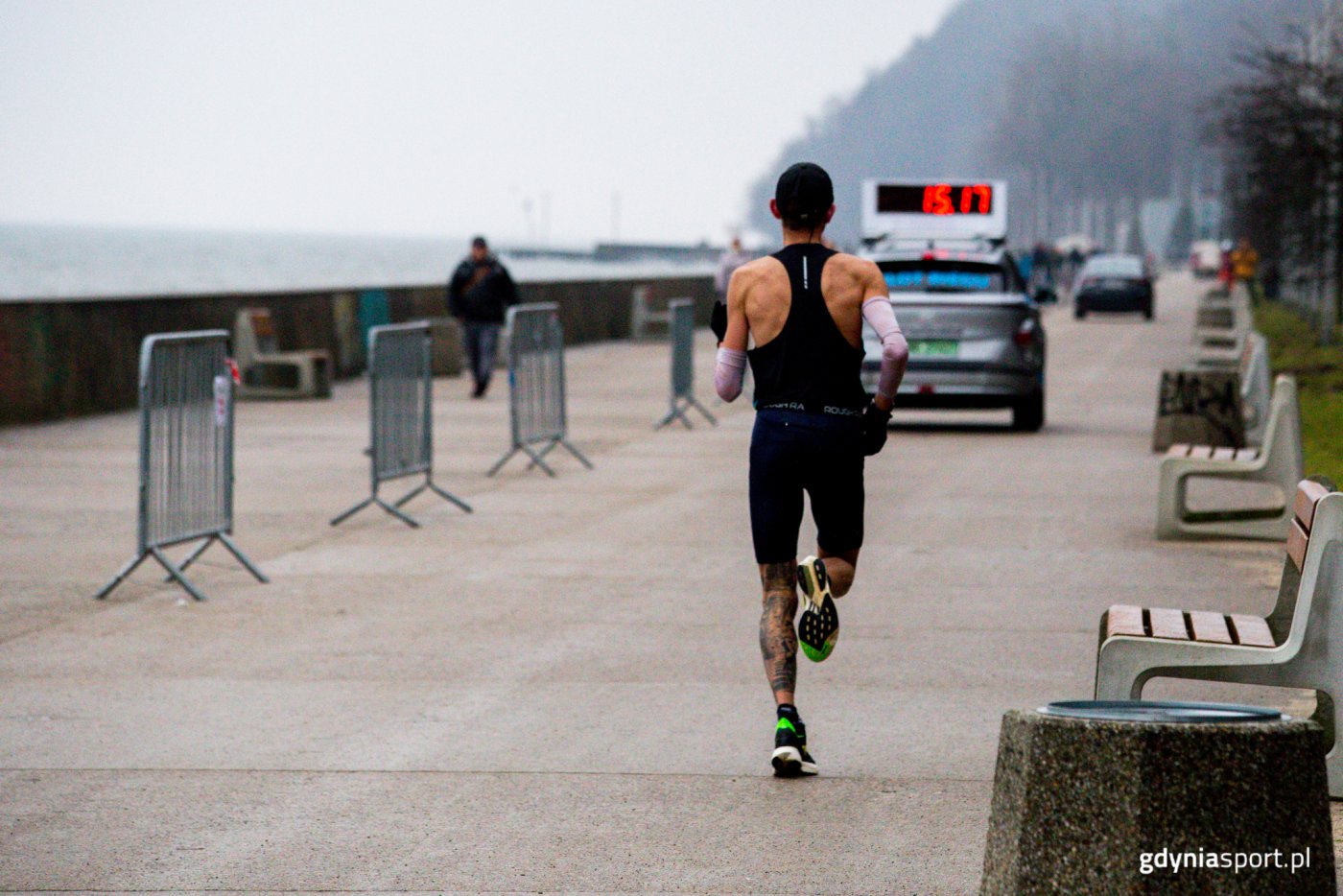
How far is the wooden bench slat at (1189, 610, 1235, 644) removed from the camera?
6676mm

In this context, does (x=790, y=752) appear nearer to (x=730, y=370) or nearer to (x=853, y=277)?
(x=730, y=370)

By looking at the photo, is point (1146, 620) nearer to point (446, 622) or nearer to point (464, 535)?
point (446, 622)

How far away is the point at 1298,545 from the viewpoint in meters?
6.77

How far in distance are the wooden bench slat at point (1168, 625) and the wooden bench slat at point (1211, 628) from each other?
0.11ft

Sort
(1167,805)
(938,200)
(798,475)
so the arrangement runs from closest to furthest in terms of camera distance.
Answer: (1167,805)
(798,475)
(938,200)

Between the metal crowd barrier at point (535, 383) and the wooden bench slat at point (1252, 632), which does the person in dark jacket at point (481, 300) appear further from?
the wooden bench slat at point (1252, 632)

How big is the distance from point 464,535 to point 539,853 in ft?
23.8

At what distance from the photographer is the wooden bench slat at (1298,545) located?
662 cm

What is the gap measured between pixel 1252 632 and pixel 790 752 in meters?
1.44

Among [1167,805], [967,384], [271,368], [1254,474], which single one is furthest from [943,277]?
[1167,805]

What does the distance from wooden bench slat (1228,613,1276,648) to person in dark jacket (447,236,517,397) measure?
1826cm

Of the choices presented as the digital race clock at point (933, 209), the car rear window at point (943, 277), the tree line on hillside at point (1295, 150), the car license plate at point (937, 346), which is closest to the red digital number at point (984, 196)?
the digital race clock at point (933, 209)

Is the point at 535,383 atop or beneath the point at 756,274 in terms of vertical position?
beneath

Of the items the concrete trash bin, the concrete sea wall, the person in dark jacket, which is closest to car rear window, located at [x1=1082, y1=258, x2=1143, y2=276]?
the concrete sea wall
